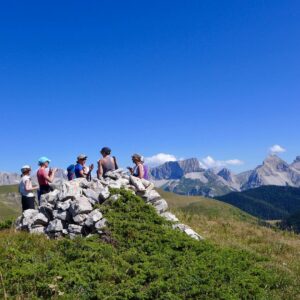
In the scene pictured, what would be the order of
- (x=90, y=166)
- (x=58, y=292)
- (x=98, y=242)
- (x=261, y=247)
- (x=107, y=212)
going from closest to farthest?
1. (x=58, y=292)
2. (x=98, y=242)
3. (x=107, y=212)
4. (x=261, y=247)
5. (x=90, y=166)

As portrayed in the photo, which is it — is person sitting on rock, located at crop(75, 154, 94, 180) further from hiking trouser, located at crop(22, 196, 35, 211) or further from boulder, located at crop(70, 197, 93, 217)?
boulder, located at crop(70, 197, 93, 217)

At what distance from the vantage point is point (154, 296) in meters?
10.0

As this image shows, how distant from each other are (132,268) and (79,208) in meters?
5.03

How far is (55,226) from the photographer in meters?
15.6

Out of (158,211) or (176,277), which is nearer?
(176,277)

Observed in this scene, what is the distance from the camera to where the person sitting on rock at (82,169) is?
68.0 feet

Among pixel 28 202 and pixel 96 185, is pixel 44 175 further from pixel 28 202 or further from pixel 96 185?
pixel 96 185

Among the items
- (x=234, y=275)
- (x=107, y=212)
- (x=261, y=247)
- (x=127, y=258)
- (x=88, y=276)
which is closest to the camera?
(x=88, y=276)

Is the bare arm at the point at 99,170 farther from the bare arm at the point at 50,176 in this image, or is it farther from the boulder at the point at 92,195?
the boulder at the point at 92,195

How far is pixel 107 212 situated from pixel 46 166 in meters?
4.58

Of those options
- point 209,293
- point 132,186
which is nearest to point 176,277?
point 209,293

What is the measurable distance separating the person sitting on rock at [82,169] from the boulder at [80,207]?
14.7 feet

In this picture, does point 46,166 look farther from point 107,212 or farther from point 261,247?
point 261,247

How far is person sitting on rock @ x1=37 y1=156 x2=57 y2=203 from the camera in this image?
60.1ft
